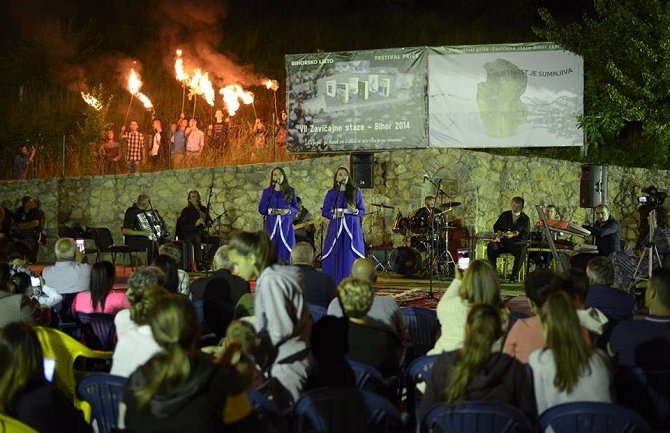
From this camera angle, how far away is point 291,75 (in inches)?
845

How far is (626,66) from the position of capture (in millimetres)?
20625

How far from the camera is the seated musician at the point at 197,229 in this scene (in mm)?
18328

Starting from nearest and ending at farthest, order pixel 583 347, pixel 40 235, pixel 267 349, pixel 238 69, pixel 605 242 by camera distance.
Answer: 1. pixel 583 347
2. pixel 267 349
3. pixel 605 242
4. pixel 40 235
5. pixel 238 69

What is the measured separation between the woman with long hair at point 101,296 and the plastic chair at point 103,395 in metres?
2.60

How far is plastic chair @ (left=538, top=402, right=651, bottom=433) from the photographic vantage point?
14.7ft

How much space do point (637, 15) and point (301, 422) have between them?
58.0 feet

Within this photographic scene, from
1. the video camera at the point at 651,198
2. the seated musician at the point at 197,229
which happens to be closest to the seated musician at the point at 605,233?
the video camera at the point at 651,198

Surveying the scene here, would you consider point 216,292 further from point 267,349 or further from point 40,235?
point 40,235

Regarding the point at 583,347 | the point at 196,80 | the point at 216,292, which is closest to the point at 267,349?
the point at 583,347

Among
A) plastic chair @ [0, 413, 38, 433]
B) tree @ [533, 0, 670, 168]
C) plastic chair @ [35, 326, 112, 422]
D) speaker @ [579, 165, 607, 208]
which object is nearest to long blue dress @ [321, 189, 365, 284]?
speaker @ [579, 165, 607, 208]

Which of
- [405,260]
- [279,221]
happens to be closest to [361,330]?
[279,221]

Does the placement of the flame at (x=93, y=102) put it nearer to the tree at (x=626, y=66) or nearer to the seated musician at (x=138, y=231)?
the seated musician at (x=138, y=231)

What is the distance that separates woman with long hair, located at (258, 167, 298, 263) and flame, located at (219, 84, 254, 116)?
13656 mm

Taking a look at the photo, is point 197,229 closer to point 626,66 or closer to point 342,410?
point 626,66
